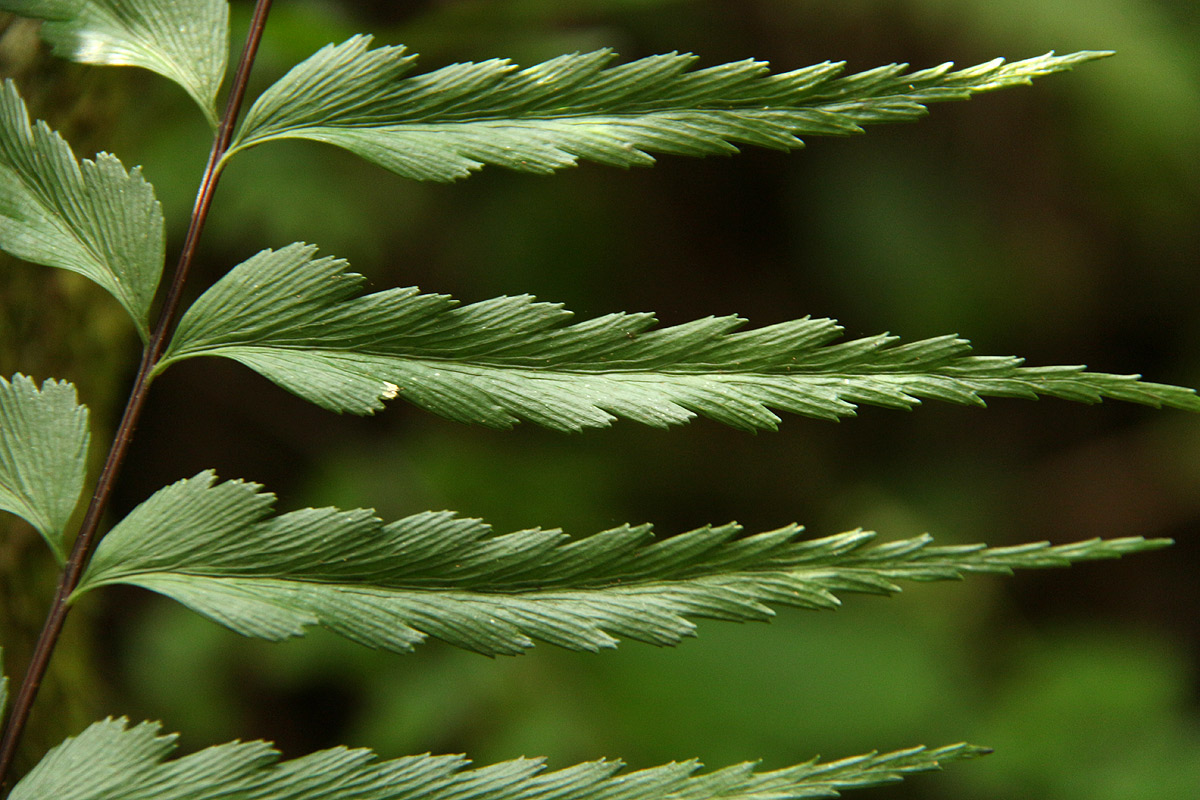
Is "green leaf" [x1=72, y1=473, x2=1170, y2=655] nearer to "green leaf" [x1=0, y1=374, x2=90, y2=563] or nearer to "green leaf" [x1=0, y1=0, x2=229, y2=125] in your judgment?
"green leaf" [x1=0, y1=374, x2=90, y2=563]

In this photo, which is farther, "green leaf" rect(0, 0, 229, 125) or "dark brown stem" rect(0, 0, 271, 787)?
"green leaf" rect(0, 0, 229, 125)

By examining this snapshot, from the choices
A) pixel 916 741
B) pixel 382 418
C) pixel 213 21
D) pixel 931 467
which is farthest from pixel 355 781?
pixel 931 467

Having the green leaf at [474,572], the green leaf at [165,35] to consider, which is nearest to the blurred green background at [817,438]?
the green leaf at [165,35]

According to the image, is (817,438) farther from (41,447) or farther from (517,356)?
(41,447)

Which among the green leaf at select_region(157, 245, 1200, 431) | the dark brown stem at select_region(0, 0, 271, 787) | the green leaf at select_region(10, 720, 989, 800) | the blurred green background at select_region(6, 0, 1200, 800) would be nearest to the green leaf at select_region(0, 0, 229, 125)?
the dark brown stem at select_region(0, 0, 271, 787)

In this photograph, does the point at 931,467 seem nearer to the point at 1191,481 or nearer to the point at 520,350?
the point at 1191,481
